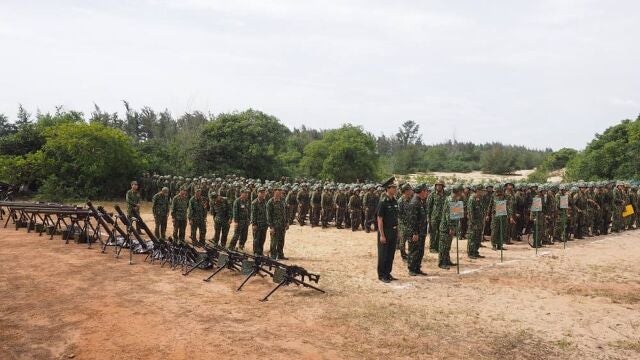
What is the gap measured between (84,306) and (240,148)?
25130mm

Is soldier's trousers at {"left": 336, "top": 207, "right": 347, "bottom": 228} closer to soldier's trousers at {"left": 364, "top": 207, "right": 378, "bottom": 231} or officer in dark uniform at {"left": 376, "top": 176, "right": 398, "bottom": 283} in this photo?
soldier's trousers at {"left": 364, "top": 207, "right": 378, "bottom": 231}

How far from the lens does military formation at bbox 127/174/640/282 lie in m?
10.3

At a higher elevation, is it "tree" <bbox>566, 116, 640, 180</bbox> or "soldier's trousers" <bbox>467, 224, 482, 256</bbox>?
"tree" <bbox>566, 116, 640, 180</bbox>

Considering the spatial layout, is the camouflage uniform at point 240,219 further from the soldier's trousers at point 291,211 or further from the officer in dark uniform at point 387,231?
the soldier's trousers at point 291,211

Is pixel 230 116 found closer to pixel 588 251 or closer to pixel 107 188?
pixel 107 188

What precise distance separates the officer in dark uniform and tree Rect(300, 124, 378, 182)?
75.9 feet

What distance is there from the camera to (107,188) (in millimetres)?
28375

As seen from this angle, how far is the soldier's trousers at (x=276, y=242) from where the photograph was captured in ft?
38.0

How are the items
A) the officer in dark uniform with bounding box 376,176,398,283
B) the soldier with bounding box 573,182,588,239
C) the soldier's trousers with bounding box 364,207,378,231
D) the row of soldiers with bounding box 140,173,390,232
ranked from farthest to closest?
the row of soldiers with bounding box 140,173,390,232 < the soldier's trousers with bounding box 364,207,378,231 < the soldier with bounding box 573,182,588,239 < the officer in dark uniform with bounding box 376,176,398,283

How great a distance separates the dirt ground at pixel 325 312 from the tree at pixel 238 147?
20348mm

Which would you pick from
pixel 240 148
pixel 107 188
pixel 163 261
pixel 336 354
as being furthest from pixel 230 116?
pixel 336 354

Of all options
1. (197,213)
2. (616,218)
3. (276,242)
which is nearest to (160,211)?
(197,213)

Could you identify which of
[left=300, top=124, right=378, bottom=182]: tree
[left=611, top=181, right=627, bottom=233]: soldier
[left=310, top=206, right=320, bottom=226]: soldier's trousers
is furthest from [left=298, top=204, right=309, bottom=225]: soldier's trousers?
[left=300, top=124, right=378, bottom=182]: tree

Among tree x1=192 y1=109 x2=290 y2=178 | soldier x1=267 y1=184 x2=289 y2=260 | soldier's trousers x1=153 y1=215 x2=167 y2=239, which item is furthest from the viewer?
tree x1=192 y1=109 x2=290 y2=178
